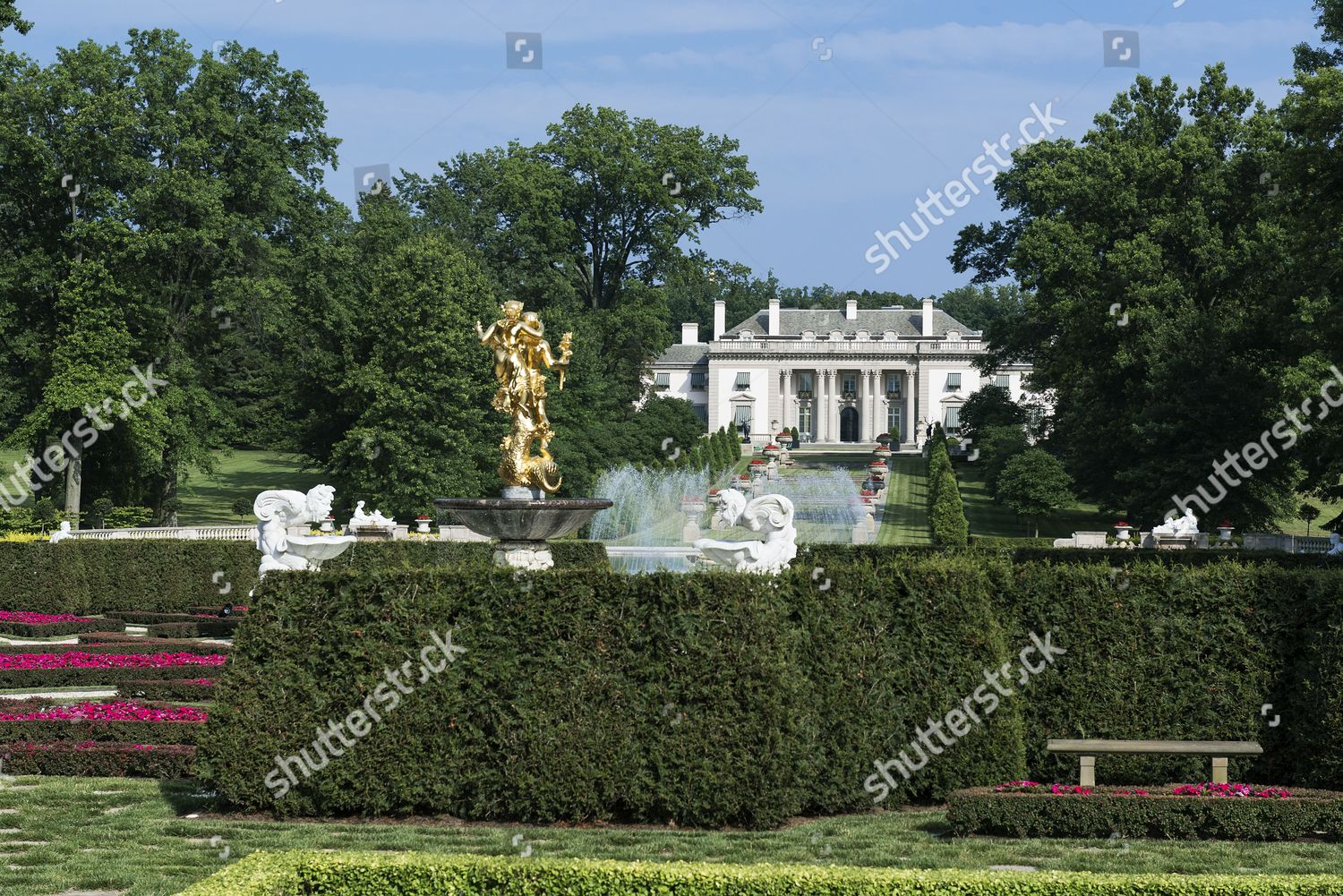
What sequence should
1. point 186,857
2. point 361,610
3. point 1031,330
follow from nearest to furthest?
1. point 186,857
2. point 361,610
3. point 1031,330

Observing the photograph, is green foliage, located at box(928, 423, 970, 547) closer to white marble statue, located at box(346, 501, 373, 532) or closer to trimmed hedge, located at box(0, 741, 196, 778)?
white marble statue, located at box(346, 501, 373, 532)

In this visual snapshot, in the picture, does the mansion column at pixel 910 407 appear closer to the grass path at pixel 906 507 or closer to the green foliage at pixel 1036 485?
the grass path at pixel 906 507

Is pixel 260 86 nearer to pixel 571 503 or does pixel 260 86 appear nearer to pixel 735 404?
pixel 571 503

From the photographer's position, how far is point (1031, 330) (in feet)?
171

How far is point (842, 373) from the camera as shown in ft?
336

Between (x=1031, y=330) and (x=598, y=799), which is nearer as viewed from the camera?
(x=598, y=799)

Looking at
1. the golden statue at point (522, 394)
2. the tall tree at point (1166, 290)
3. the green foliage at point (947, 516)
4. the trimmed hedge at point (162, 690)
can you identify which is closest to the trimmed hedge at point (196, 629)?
the golden statue at point (522, 394)

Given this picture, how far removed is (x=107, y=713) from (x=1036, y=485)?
3573cm

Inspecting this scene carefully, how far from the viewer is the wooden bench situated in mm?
10516

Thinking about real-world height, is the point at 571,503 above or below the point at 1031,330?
below

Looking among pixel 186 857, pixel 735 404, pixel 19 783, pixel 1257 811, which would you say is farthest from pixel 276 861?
pixel 735 404

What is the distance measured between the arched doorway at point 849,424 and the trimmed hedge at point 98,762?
9281 centimetres

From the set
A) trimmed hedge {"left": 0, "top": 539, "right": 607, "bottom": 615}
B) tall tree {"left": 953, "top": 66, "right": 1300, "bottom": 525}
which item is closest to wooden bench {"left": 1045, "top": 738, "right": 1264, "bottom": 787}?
trimmed hedge {"left": 0, "top": 539, "right": 607, "bottom": 615}

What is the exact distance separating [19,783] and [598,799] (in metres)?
4.94
